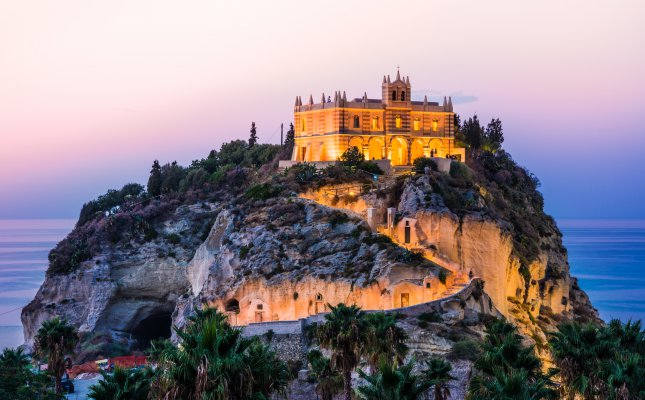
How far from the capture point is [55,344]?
164 feet

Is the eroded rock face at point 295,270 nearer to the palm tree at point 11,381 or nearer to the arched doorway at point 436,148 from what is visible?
the arched doorway at point 436,148

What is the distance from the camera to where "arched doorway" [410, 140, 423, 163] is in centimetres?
10181

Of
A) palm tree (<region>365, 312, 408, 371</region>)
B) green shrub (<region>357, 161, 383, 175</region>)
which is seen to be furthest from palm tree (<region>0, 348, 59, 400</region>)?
green shrub (<region>357, 161, 383, 175</region>)

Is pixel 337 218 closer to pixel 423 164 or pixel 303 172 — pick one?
pixel 303 172

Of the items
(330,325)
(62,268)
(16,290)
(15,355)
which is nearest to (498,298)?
(330,325)

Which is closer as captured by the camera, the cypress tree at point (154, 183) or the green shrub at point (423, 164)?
the green shrub at point (423, 164)

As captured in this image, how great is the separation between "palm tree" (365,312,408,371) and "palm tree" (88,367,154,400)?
50.9 ft

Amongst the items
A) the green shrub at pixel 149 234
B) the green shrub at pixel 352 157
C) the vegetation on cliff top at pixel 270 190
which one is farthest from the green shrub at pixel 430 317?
the green shrub at pixel 149 234

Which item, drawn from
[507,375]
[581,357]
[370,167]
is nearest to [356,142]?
[370,167]

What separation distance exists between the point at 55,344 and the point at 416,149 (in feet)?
198

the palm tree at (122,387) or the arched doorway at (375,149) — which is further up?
the arched doorway at (375,149)

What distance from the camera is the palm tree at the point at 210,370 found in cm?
2698

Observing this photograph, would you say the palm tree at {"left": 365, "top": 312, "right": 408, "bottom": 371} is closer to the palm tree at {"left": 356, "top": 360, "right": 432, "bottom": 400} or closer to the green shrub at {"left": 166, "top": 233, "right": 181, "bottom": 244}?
the palm tree at {"left": 356, "top": 360, "right": 432, "bottom": 400}

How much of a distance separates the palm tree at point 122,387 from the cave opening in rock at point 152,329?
72.0 metres
